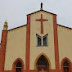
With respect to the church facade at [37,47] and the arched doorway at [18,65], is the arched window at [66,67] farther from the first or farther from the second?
the arched doorway at [18,65]

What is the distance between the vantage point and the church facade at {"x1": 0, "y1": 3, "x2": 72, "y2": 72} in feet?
57.7

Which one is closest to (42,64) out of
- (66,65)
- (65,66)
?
(65,66)

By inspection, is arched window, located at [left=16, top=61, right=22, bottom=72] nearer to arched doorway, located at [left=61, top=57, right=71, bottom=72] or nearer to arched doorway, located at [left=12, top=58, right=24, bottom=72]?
arched doorway, located at [left=12, top=58, right=24, bottom=72]

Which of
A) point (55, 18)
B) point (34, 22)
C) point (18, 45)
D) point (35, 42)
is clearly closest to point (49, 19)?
point (55, 18)

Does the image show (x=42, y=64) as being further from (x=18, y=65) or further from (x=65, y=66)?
(x=18, y=65)

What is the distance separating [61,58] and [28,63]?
4.39 m

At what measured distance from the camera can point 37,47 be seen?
18.2m

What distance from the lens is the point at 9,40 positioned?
18.8 m

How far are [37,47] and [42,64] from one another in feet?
7.87

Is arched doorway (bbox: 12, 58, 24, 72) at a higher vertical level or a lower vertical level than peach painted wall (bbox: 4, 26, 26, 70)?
lower

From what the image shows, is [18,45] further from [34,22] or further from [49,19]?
[49,19]

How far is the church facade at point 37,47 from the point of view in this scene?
17.6 metres

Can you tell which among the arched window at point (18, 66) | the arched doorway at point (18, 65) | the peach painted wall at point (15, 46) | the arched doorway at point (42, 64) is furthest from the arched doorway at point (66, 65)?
the arched window at point (18, 66)

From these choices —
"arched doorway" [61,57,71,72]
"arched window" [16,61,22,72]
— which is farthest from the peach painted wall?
"arched doorway" [61,57,71,72]
